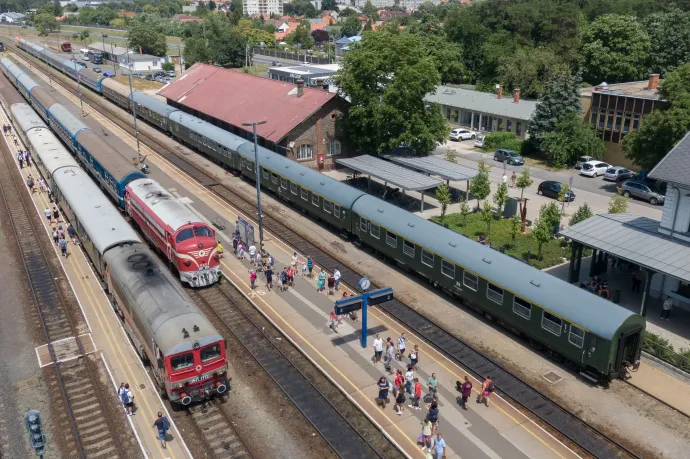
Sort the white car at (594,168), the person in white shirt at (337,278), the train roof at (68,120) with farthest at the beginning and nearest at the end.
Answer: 1. the train roof at (68,120)
2. the white car at (594,168)
3. the person in white shirt at (337,278)

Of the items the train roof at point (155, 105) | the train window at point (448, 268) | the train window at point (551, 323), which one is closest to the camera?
the train window at point (551, 323)

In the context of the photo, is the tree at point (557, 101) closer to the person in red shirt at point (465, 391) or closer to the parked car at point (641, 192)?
the parked car at point (641, 192)

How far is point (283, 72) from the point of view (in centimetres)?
9938

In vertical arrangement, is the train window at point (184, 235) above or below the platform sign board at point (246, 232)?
above

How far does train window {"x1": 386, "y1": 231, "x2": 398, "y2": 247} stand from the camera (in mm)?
35250

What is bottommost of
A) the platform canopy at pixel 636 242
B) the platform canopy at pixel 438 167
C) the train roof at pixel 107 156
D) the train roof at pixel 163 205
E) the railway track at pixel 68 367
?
the railway track at pixel 68 367

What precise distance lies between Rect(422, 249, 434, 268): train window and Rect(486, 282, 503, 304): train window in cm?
432

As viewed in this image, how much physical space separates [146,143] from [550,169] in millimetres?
46643

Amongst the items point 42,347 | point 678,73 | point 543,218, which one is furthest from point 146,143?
point 678,73

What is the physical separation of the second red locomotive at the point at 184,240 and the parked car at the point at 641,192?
36791 mm

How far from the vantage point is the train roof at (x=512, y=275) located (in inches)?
958

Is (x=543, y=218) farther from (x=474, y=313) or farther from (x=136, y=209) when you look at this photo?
(x=136, y=209)

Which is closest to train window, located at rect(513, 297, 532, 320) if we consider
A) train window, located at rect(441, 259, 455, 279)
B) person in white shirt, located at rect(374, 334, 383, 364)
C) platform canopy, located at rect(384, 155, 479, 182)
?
train window, located at rect(441, 259, 455, 279)

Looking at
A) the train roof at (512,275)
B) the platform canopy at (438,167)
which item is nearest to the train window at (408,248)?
the train roof at (512,275)
